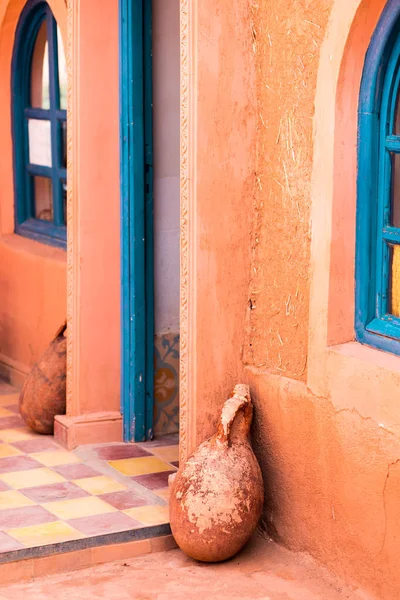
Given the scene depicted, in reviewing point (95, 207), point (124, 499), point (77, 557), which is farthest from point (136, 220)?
point (77, 557)

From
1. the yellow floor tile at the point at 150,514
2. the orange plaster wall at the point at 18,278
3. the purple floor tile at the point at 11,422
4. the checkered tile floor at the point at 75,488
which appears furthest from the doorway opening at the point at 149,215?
the yellow floor tile at the point at 150,514

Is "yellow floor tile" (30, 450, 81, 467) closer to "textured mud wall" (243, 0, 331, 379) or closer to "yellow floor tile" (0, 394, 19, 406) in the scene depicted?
"yellow floor tile" (0, 394, 19, 406)

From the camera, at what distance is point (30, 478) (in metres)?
5.69

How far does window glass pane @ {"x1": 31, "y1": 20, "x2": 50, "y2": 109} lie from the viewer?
305 inches

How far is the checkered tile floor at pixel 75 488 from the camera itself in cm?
497

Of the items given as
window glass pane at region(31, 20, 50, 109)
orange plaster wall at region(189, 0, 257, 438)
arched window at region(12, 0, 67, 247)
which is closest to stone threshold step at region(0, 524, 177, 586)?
orange plaster wall at region(189, 0, 257, 438)

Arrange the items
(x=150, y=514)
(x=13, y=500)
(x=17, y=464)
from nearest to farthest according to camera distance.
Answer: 1. (x=150, y=514)
2. (x=13, y=500)
3. (x=17, y=464)

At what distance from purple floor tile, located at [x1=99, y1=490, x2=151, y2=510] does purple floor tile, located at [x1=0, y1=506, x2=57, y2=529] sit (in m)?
0.33

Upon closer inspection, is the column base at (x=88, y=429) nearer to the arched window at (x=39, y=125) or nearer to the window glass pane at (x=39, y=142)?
the arched window at (x=39, y=125)

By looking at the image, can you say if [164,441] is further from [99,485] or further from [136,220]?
[136,220]

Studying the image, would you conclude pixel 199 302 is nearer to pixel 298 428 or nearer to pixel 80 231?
pixel 298 428

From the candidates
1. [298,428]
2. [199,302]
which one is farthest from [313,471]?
[199,302]

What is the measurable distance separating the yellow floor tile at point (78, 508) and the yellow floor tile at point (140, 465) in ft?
1.48

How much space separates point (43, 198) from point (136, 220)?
1915 millimetres
